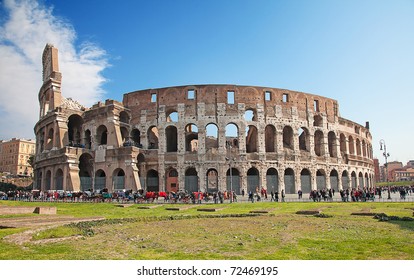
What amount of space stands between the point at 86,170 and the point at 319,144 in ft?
98.0

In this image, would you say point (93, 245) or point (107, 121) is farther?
point (107, 121)

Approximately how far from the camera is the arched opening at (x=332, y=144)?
43.2 meters

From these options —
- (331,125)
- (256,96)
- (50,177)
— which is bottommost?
(50,177)

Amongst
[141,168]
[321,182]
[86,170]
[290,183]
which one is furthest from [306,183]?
[86,170]

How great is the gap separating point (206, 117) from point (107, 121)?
460 inches

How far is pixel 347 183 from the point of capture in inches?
1720

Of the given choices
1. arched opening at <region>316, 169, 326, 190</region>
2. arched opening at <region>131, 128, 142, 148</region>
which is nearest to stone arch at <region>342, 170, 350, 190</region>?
arched opening at <region>316, 169, 326, 190</region>

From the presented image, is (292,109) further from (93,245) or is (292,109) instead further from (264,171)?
(93,245)

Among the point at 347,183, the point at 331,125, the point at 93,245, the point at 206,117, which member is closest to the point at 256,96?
the point at 206,117

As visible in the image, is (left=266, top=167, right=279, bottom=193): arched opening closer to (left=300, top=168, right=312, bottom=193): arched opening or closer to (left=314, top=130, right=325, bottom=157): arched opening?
(left=300, top=168, right=312, bottom=193): arched opening

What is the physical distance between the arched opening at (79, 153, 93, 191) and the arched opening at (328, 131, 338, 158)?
30.9 metres

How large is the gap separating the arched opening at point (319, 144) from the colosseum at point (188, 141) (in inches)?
5.1

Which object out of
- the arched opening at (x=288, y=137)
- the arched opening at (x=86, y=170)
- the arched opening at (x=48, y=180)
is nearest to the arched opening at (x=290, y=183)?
the arched opening at (x=288, y=137)
